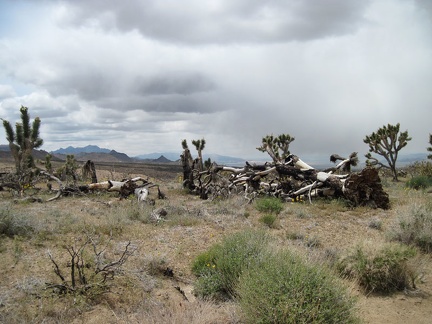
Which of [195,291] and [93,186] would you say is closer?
[195,291]

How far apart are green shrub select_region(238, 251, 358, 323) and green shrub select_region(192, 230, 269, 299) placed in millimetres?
875

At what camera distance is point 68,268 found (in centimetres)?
571

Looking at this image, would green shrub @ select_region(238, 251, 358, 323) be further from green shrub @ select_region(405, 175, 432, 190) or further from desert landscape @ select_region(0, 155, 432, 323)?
green shrub @ select_region(405, 175, 432, 190)


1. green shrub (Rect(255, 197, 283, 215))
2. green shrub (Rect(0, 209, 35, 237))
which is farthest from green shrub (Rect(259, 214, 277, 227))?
green shrub (Rect(0, 209, 35, 237))

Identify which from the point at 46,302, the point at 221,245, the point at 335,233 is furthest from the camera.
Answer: the point at 335,233

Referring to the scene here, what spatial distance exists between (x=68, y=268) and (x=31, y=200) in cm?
809

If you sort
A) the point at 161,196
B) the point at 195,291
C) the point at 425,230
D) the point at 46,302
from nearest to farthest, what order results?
the point at 46,302 < the point at 195,291 < the point at 425,230 < the point at 161,196

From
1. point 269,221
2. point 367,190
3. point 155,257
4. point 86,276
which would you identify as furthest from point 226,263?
point 367,190

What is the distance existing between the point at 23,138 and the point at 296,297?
17.5m

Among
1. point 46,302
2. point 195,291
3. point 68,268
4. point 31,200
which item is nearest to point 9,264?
point 68,268

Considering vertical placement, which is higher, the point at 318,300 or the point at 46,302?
the point at 318,300

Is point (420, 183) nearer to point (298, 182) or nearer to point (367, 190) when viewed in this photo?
point (298, 182)

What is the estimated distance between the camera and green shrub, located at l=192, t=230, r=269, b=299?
203 inches

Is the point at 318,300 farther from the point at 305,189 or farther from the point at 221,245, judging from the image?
the point at 305,189
